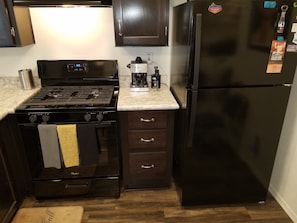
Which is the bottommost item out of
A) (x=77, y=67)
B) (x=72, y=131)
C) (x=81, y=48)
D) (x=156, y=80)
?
(x=72, y=131)

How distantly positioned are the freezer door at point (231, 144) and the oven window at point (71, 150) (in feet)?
2.16

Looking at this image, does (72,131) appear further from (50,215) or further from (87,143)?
(50,215)

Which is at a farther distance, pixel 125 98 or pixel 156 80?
pixel 156 80

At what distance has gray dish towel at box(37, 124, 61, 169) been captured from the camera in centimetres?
174

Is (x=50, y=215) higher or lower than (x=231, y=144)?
lower

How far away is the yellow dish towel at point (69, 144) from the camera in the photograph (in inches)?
68.9

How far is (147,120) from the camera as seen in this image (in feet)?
6.19

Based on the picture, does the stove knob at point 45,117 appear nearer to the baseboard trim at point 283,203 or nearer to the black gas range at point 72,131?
the black gas range at point 72,131

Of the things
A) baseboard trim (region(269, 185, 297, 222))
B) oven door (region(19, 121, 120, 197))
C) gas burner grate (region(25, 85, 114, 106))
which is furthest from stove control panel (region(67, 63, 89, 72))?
baseboard trim (region(269, 185, 297, 222))

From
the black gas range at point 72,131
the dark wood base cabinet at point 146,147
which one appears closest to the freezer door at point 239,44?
the dark wood base cabinet at point 146,147

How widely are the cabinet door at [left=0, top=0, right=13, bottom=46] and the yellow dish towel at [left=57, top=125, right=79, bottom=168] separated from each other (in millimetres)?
853

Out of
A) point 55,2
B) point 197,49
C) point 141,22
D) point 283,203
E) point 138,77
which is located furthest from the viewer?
point 138,77

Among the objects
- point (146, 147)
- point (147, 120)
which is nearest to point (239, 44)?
point (147, 120)

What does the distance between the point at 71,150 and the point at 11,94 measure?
88cm
